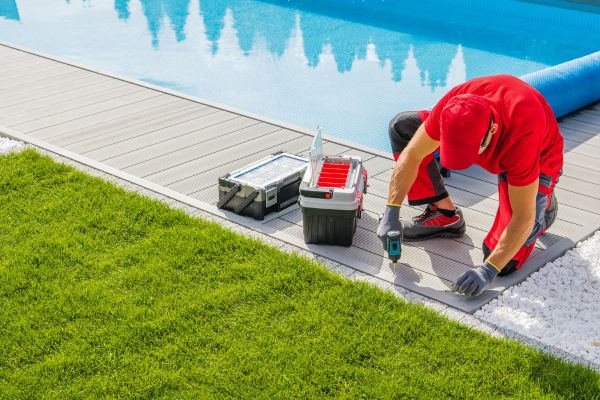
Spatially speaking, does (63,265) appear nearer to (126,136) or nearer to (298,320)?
(298,320)

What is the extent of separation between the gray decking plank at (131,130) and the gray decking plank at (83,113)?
1.07 ft

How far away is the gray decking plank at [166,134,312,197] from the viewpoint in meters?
4.85

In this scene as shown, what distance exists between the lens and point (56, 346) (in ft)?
10.5

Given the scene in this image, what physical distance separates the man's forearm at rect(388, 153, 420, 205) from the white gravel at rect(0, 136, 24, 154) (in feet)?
9.96

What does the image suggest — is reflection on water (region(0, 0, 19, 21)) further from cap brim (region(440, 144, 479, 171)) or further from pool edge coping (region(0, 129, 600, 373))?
cap brim (region(440, 144, 479, 171))

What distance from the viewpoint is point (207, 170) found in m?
5.08

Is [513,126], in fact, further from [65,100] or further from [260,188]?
[65,100]

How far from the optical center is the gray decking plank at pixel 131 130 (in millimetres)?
5523

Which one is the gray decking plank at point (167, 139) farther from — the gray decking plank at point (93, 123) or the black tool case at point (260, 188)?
the black tool case at point (260, 188)

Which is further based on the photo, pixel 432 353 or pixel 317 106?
pixel 317 106

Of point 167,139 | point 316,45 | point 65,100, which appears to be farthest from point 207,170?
point 316,45

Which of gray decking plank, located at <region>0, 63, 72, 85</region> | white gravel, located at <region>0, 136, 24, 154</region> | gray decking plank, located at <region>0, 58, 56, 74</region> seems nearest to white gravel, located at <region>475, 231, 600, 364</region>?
white gravel, located at <region>0, 136, 24, 154</region>

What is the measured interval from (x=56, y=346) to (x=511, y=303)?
7.33 ft

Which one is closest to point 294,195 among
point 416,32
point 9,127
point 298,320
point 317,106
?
point 298,320
